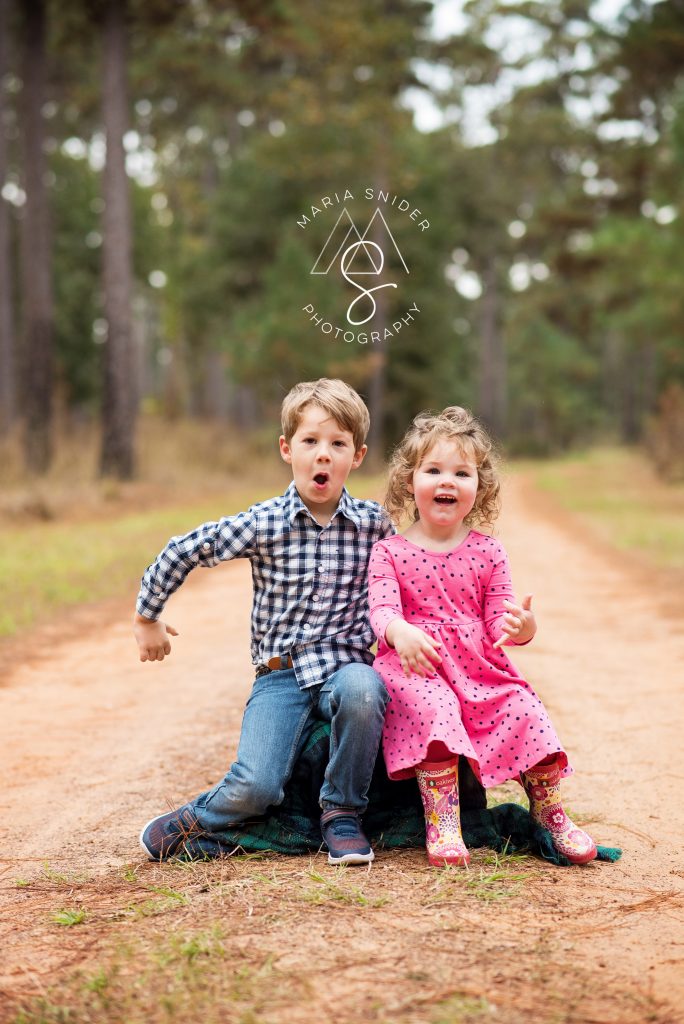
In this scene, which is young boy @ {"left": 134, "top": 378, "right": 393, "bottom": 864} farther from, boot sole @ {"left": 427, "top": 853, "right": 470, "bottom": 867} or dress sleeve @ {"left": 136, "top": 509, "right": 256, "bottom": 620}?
boot sole @ {"left": 427, "top": 853, "right": 470, "bottom": 867}

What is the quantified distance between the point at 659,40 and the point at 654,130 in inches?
225

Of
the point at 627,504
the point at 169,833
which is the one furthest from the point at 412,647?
the point at 627,504

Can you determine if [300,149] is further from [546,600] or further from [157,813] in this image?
[157,813]

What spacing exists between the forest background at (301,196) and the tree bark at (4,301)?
5 centimetres

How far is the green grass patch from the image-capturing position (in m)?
11.1

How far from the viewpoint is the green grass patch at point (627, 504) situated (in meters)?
11.1

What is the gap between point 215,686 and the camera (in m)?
5.30

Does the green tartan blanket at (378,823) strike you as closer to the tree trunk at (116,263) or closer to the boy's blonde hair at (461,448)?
the boy's blonde hair at (461,448)

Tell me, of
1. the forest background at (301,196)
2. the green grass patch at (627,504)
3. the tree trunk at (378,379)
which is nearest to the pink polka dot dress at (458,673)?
the green grass patch at (627,504)

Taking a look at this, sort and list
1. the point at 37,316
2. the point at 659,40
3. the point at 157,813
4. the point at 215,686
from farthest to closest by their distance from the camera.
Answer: the point at 659,40, the point at 37,316, the point at 215,686, the point at 157,813

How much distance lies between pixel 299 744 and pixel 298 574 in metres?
0.51

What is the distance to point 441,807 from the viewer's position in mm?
2869

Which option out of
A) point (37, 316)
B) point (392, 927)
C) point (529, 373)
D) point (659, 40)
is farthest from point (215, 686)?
point (529, 373)

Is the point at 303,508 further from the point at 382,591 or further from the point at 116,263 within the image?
the point at 116,263
